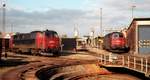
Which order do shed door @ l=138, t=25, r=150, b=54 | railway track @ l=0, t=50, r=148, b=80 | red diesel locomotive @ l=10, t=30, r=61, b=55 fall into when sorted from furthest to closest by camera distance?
red diesel locomotive @ l=10, t=30, r=61, b=55 < shed door @ l=138, t=25, r=150, b=54 < railway track @ l=0, t=50, r=148, b=80

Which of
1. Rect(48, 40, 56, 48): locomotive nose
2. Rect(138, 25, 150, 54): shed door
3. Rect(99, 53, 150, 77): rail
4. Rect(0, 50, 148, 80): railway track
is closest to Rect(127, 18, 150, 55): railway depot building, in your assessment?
Rect(138, 25, 150, 54): shed door

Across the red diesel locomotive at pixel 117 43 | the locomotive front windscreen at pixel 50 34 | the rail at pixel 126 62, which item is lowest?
the rail at pixel 126 62

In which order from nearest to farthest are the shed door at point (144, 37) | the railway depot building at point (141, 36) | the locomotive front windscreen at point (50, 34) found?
1. the railway depot building at point (141, 36)
2. the shed door at point (144, 37)
3. the locomotive front windscreen at point (50, 34)

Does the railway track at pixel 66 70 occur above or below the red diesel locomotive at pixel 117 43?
below

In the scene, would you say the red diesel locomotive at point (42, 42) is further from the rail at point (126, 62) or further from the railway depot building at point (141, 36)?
the rail at point (126, 62)

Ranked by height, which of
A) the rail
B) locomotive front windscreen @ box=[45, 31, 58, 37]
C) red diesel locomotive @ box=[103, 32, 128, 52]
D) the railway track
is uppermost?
locomotive front windscreen @ box=[45, 31, 58, 37]

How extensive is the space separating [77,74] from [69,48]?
53.7 metres

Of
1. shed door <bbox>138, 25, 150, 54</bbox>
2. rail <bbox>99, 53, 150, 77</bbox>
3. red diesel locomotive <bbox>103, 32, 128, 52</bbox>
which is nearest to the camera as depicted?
rail <bbox>99, 53, 150, 77</bbox>

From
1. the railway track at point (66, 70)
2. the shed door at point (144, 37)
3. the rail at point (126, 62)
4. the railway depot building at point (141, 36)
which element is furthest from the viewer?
the shed door at point (144, 37)

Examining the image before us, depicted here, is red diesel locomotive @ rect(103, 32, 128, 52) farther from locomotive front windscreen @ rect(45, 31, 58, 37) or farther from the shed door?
locomotive front windscreen @ rect(45, 31, 58, 37)

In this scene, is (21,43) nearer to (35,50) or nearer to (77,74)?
(35,50)

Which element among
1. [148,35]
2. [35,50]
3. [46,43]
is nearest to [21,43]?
[35,50]

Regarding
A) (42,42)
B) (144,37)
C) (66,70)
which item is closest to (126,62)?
(66,70)

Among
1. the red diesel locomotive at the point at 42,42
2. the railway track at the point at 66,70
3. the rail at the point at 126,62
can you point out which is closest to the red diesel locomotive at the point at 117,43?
the red diesel locomotive at the point at 42,42
